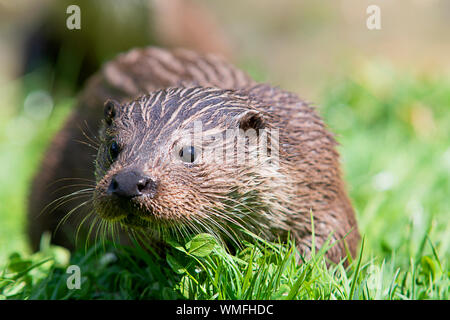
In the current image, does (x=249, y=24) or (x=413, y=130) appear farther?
(x=249, y=24)

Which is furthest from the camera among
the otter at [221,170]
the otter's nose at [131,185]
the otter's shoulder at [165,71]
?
the otter's shoulder at [165,71]

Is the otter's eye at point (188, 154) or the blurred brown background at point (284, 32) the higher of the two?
the blurred brown background at point (284, 32)

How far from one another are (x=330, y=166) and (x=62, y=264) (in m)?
1.48

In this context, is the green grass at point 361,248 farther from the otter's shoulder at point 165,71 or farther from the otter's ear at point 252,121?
the otter's shoulder at point 165,71

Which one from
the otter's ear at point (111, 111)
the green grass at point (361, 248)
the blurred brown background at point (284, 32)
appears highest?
the blurred brown background at point (284, 32)

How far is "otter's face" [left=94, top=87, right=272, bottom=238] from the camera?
7.58 feet

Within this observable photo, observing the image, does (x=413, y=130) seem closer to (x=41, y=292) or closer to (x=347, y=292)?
(x=347, y=292)

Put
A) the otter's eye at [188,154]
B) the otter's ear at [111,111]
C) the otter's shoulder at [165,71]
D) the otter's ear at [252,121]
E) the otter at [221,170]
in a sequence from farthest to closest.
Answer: the otter's shoulder at [165,71], the otter's ear at [111,111], the otter's ear at [252,121], the otter's eye at [188,154], the otter at [221,170]

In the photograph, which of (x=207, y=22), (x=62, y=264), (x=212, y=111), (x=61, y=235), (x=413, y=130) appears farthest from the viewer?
(x=207, y=22)

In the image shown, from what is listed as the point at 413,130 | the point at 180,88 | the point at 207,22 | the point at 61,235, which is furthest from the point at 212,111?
the point at 207,22

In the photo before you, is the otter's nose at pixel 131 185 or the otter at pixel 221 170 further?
the otter at pixel 221 170

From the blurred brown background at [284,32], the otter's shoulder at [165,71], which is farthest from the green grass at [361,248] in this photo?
the blurred brown background at [284,32]

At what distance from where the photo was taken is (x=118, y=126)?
2.64 meters

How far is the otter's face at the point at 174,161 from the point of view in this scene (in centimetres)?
231
